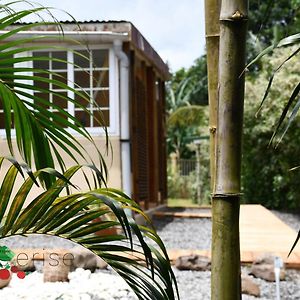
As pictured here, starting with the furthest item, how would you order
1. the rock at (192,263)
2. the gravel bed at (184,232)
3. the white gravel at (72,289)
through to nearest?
the gravel bed at (184,232) → the rock at (192,263) → the white gravel at (72,289)

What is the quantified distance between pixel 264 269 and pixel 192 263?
69 cm

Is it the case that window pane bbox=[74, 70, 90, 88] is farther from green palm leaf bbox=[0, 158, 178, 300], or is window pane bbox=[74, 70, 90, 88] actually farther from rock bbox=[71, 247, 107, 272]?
green palm leaf bbox=[0, 158, 178, 300]

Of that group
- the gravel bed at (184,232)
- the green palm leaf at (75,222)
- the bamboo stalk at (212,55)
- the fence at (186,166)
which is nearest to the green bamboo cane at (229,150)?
the bamboo stalk at (212,55)

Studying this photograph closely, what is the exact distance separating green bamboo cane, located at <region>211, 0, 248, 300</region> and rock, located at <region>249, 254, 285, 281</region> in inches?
165

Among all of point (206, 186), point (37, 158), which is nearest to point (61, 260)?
point (37, 158)

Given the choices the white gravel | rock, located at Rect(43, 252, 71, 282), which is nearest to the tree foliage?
the white gravel

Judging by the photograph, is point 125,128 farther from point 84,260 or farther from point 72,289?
point 72,289

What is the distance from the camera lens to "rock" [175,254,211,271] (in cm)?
580

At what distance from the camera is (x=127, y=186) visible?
9906 mm

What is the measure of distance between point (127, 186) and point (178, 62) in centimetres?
3224

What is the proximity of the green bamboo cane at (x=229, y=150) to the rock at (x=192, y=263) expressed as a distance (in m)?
4.51

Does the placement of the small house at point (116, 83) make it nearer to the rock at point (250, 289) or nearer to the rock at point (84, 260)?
the rock at point (84, 260)

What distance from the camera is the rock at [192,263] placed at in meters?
5.80

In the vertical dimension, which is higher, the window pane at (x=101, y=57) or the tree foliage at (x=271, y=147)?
the window pane at (x=101, y=57)
